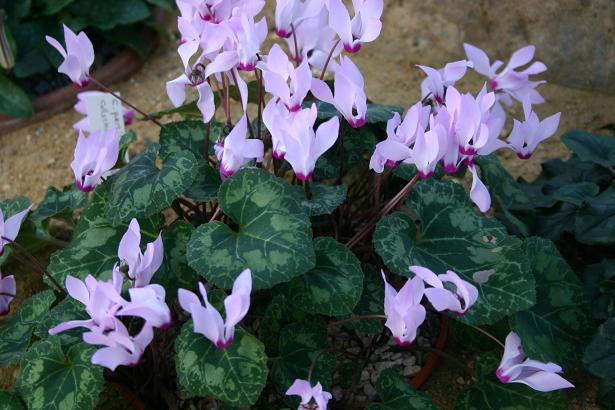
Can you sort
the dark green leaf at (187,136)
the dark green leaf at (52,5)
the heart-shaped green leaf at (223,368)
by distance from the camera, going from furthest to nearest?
the dark green leaf at (52,5) → the dark green leaf at (187,136) → the heart-shaped green leaf at (223,368)

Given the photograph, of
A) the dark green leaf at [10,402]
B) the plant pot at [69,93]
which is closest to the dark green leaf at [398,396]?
the dark green leaf at [10,402]

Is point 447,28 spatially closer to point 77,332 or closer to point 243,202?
point 243,202

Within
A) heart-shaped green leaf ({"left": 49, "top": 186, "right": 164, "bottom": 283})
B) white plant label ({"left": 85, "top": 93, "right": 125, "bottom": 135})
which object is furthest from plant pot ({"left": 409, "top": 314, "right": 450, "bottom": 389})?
white plant label ({"left": 85, "top": 93, "right": 125, "bottom": 135})

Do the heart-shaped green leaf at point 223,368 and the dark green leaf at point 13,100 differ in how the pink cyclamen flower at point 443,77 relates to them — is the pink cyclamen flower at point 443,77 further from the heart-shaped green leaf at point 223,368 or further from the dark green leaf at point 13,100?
the dark green leaf at point 13,100

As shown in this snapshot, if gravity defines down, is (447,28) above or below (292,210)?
below

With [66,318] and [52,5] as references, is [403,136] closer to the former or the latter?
[66,318]

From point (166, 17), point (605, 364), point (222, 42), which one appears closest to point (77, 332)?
point (222, 42)
